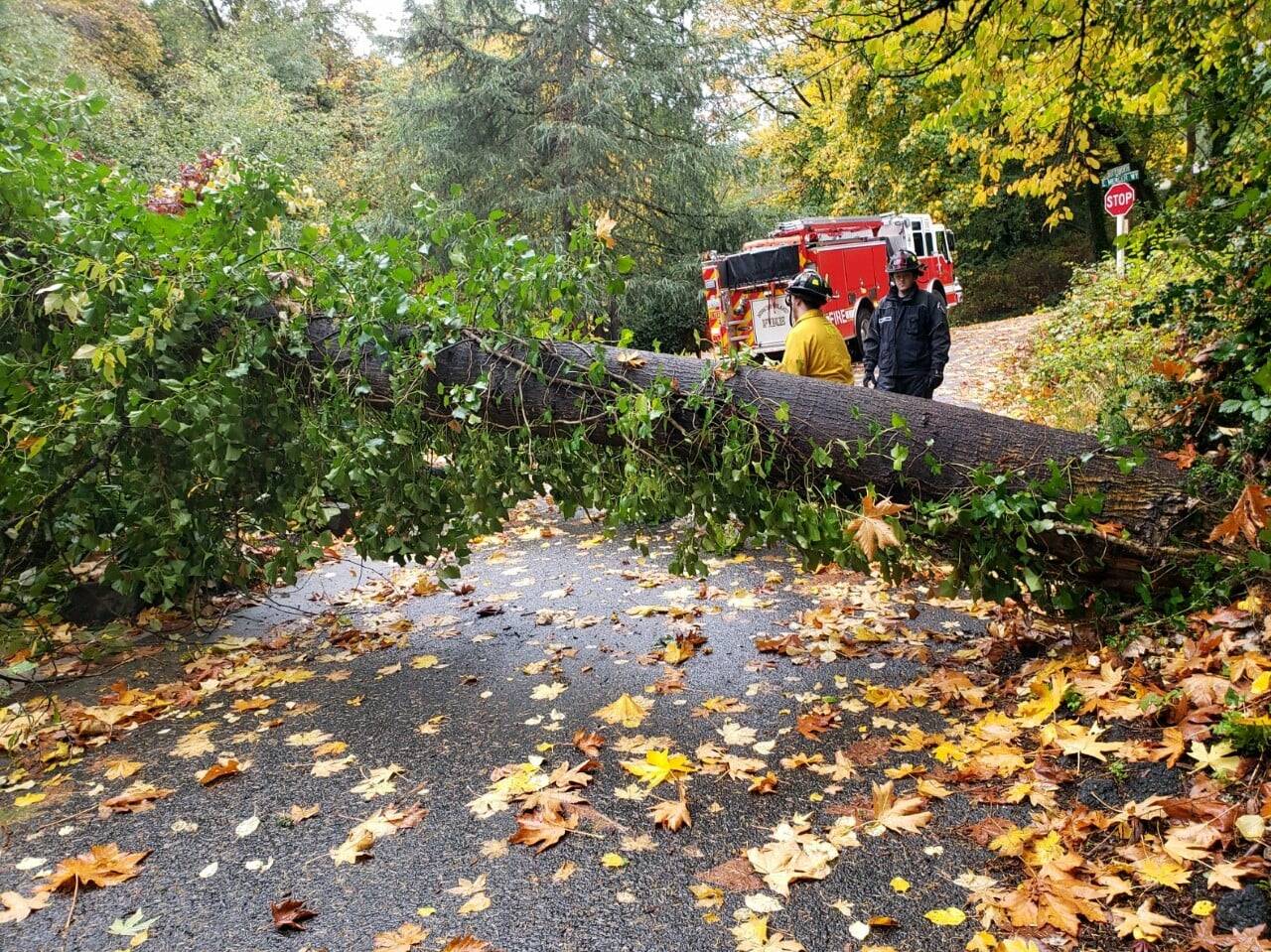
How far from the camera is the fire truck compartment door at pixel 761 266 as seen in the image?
547 inches

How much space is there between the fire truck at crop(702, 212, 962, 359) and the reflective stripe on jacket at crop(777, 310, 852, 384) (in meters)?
8.60

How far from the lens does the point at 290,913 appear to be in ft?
7.66

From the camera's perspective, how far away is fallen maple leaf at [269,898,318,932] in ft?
7.55

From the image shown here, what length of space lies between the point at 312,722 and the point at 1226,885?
346cm

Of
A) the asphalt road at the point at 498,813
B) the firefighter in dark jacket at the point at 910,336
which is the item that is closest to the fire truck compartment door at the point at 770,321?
the firefighter in dark jacket at the point at 910,336

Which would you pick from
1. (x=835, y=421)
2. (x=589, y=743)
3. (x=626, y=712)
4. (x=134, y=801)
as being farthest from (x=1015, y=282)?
(x=134, y=801)

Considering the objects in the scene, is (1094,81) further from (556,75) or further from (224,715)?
(556,75)

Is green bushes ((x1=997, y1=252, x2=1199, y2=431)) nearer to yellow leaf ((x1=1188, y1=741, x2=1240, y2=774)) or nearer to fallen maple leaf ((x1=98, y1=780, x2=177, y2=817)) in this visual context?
yellow leaf ((x1=1188, y1=741, x2=1240, y2=774))

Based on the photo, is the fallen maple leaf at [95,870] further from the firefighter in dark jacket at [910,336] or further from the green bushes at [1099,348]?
the firefighter in dark jacket at [910,336]

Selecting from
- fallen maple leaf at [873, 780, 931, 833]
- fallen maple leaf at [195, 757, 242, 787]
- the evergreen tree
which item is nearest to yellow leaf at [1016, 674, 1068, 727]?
fallen maple leaf at [873, 780, 931, 833]

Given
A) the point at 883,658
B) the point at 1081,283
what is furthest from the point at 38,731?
the point at 1081,283

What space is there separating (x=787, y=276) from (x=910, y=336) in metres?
8.34

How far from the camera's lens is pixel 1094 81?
4836 millimetres

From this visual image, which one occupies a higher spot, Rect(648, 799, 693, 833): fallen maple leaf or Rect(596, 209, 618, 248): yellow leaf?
Rect(596, 209, 618, 248): yellow leaf
